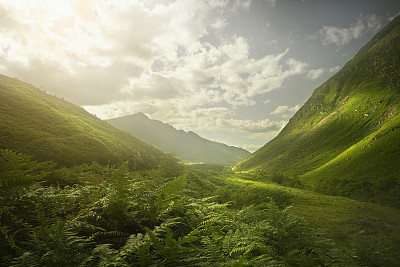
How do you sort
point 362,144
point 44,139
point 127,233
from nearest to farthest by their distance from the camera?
point 127,233 < point 44,139 < point 362,144

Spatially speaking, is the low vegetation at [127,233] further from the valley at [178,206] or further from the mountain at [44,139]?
the mountain at [44,139]

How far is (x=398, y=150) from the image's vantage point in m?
77.4

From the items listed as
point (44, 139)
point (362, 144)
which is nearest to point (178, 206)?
point (44, 139)

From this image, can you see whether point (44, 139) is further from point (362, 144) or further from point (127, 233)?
point (362, 144)

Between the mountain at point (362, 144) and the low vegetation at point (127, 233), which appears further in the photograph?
the mountain at point (362, 144)

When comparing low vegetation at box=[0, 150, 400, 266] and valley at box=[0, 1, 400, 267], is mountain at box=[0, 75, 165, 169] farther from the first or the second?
low vegetation at box=[0, 150, 400, 266]

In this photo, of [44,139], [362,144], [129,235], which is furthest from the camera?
[362,144]

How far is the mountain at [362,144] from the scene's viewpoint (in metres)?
74.6

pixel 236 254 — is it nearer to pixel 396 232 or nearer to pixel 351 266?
pixel 351 266

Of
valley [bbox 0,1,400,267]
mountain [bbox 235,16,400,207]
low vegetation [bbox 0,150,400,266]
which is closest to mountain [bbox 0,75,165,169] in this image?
valley [bbox 0,1,400,267]

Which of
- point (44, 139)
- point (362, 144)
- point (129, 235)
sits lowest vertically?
point (129, 235)

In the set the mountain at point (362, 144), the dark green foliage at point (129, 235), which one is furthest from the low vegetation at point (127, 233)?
the mountain at point (362, 144)

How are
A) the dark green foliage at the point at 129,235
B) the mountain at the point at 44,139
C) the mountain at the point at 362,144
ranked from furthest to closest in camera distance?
the mountain at the point at 362,144 → the mountain at the point at 44,139 → the dark green foliage at the point at 129,235

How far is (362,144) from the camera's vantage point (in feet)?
330
